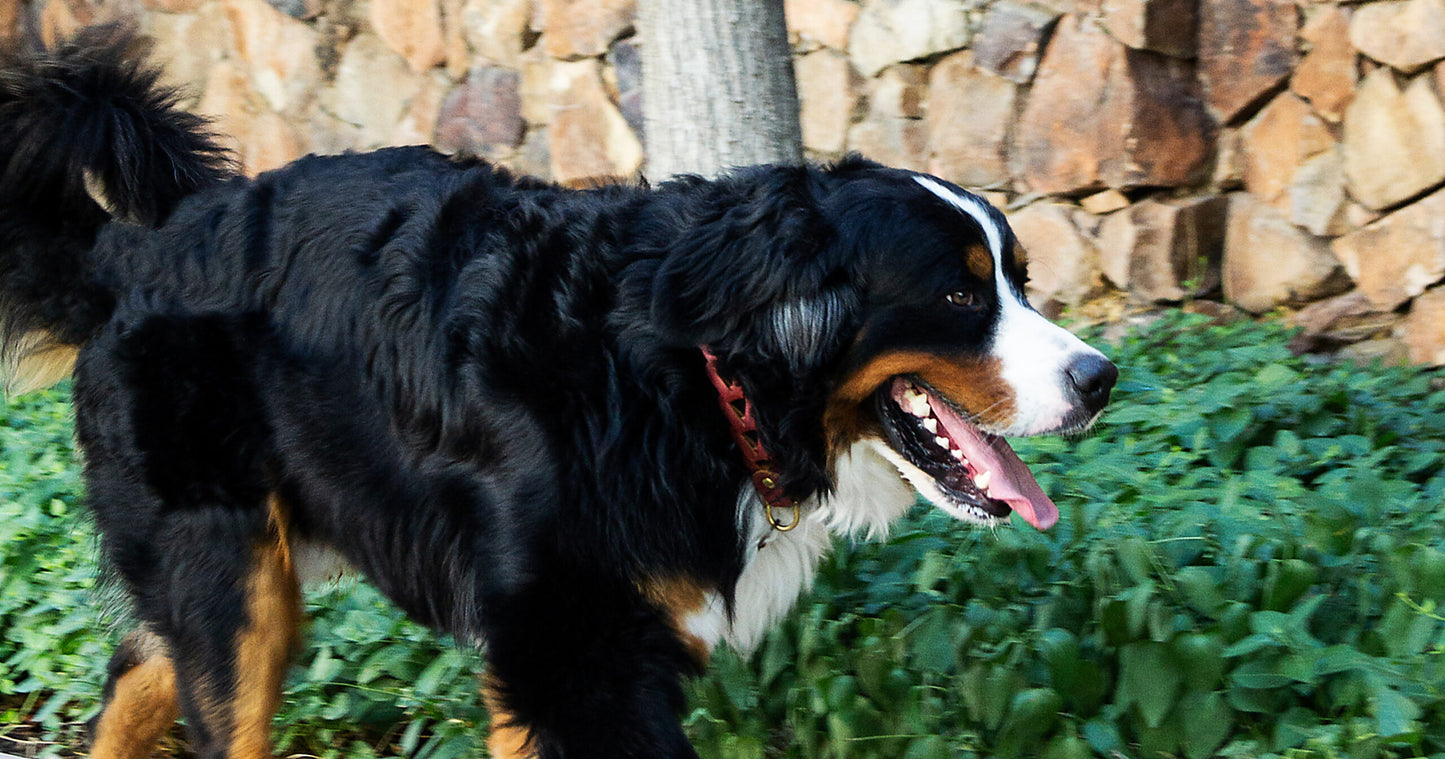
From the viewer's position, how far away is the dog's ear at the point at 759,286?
2.59 m

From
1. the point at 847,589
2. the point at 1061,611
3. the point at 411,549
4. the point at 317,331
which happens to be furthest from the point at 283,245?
the point at 1061,611

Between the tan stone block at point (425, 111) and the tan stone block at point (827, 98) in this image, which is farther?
the tan stone block at point (425, 111)

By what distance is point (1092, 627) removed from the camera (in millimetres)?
3123

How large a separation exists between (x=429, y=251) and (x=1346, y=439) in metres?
2.81

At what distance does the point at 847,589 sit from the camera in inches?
137

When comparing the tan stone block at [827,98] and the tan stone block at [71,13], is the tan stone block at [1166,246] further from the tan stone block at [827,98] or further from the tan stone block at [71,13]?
the tan stone block at [71,13]

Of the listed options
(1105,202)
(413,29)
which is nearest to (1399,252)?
(1105,202)

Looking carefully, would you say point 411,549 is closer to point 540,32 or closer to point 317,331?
point 317,331

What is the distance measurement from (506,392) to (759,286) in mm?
558

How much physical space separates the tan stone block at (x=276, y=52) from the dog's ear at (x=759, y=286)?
6023mm

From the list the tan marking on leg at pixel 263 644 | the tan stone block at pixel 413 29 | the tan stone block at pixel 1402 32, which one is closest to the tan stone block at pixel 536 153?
the tan stone block at pixel 413 29

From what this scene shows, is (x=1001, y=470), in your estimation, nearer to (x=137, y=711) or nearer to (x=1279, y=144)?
(x=137, y=711)

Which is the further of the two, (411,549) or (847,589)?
(847,589)

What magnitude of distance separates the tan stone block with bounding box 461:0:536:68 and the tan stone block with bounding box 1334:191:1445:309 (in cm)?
427
